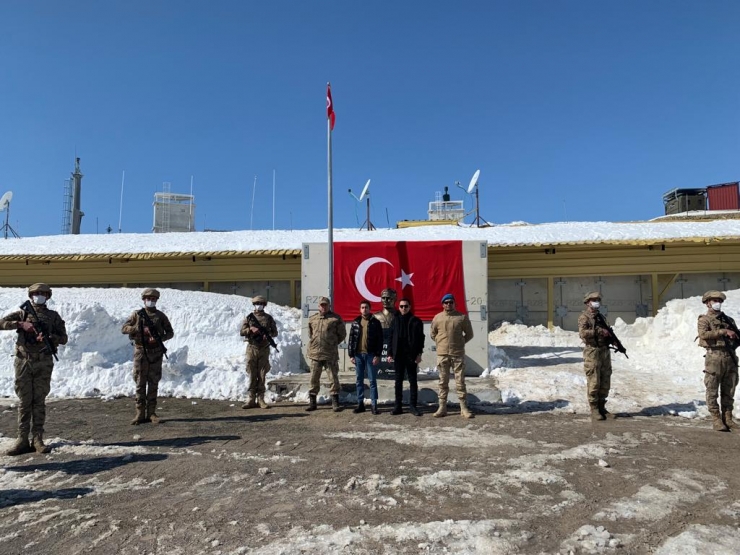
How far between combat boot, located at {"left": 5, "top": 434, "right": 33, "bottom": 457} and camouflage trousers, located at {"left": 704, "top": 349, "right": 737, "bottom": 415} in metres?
8.73

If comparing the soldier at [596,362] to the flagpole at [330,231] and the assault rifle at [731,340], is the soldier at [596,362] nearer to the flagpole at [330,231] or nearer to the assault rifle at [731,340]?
the assault rifle at [731,340]

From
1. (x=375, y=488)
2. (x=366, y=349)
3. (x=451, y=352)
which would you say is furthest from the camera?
(x=366, y=349)

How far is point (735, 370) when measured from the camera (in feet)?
21.8

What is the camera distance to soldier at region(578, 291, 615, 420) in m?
7.36

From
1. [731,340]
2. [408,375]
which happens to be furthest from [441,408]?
[731,340]

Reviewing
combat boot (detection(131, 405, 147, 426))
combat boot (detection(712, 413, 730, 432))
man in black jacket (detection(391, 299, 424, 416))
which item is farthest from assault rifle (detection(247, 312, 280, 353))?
combat boot (detection(712, 413, 730, 432))

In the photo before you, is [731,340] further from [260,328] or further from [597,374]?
[260,328]

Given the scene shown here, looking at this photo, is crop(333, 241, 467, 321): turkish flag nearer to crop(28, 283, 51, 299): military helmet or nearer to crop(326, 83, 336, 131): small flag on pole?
crop(326, 83, 336, 131): small flag on pole

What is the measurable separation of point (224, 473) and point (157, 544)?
1544 millimetres

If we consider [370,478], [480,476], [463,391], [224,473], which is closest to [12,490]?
[224,473]

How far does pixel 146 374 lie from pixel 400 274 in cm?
583

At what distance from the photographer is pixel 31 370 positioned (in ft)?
19.0

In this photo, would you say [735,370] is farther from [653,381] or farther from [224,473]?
[224,473]

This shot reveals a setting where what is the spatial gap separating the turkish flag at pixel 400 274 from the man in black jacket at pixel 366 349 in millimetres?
2726
